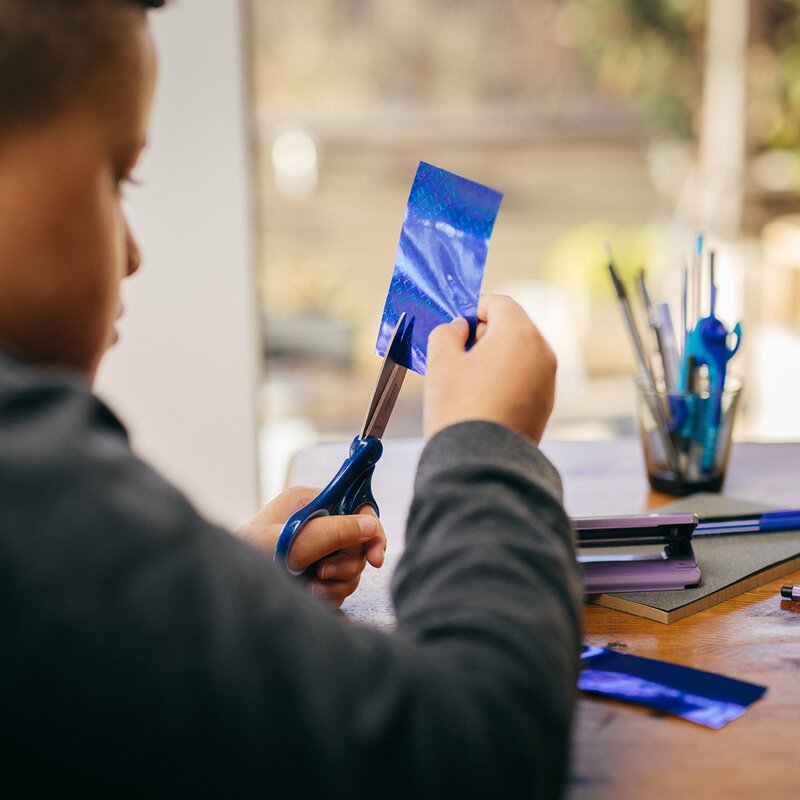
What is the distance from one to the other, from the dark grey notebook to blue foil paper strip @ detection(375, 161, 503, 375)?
0.74 ft

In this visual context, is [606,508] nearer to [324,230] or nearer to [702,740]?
[702,740]

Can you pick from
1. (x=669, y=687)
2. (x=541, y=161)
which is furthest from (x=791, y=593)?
(x=541, y=161)

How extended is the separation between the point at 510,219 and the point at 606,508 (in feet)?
14.7

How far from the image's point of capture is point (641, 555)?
2.31 ft

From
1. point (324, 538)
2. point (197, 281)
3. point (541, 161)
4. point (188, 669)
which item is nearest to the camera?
point (188, 669)

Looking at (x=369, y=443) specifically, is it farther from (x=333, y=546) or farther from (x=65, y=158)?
(x=65, y=158)

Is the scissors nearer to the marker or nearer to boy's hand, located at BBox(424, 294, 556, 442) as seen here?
boy's hand, located at BBox(424, 294, 556, 442)

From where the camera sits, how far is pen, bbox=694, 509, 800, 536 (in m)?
0.82

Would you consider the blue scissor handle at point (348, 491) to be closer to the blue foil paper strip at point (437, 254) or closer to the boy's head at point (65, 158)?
the blue foil paper strip at point (437, 254)

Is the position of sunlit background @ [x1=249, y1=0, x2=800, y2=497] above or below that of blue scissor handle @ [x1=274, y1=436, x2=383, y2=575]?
below

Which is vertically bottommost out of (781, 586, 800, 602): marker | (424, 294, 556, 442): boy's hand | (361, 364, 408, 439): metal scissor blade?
(781, 586, 800, 602): marker

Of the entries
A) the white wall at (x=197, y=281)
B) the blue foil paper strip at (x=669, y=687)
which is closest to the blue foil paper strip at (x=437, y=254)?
the blue foil paper strip at (x=669, y=687)

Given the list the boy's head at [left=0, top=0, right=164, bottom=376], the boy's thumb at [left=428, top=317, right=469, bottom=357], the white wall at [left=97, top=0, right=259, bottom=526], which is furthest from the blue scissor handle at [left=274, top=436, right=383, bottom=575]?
the white wall at [left=97, top=0, right=259, bottom=526]

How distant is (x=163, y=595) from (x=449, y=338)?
0.93ft
